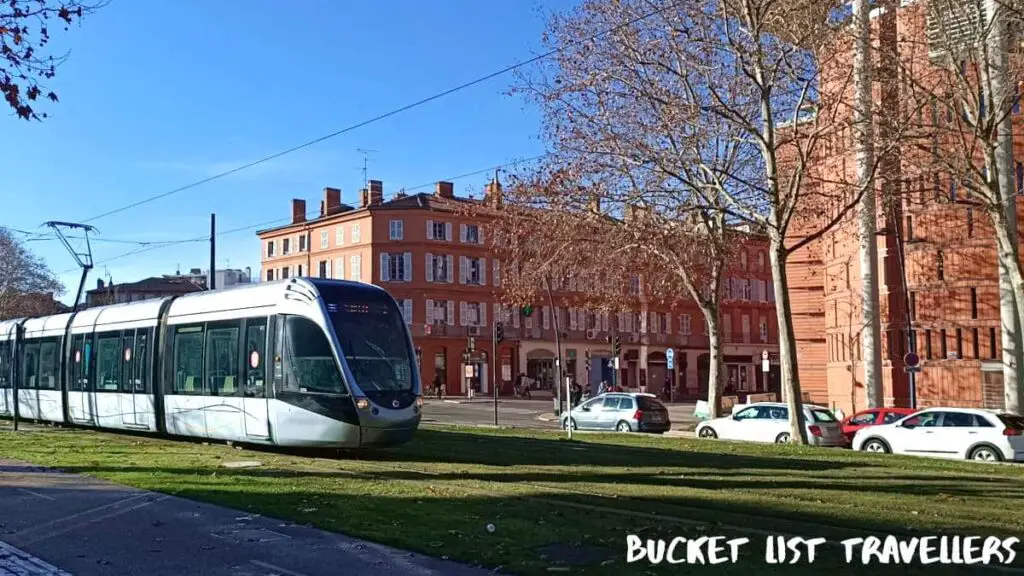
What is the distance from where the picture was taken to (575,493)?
1265cm

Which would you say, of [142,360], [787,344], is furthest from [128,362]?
[787,344]

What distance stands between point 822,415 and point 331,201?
207 ft

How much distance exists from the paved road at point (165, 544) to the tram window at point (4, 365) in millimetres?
21297

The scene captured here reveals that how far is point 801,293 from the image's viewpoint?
62.4 meters

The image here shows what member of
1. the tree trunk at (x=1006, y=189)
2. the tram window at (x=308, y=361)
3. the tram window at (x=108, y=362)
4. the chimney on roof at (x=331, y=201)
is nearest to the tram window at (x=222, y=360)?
the tram window at (x=308, y=361)

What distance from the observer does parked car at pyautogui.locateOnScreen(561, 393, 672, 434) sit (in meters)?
33.7

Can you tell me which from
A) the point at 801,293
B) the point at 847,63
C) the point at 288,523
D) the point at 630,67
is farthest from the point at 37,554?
the point at 801,293

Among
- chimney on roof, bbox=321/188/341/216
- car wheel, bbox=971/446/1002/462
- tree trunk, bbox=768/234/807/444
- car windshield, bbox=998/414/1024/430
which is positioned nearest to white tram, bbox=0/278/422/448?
tree trunk, bbox=768/234/807/444

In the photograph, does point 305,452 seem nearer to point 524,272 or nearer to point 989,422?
point 524,272

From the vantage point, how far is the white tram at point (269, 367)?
56.5 ft

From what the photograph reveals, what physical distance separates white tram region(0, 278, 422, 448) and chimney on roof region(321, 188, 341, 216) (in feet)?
202

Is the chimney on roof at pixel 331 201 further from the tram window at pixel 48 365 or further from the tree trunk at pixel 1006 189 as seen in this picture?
the tree trunk at pixel 1006 189

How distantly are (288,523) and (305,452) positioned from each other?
957cm

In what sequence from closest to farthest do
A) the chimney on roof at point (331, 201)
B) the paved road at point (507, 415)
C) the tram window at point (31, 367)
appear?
1. the tram window at point (31, 367)
2. the paved road at point (507, 415)
3. the chimney on roof at point (331, 201)
